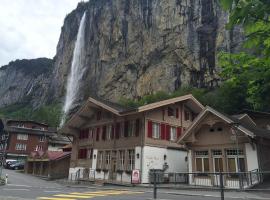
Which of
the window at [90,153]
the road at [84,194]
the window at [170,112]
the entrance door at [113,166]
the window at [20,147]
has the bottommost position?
the road at [84,194]

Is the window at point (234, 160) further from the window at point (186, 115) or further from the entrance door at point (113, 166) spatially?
the entrance door at point (113, 166)

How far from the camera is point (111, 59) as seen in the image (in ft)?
306

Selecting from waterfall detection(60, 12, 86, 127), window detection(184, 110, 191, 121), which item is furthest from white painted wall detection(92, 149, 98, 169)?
waterfall detection(60, 12, 86, 127)

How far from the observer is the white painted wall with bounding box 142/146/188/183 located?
27.6 meters

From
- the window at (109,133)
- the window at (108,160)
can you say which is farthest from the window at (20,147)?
the window at (108,160)

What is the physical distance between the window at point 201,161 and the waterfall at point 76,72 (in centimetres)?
7184

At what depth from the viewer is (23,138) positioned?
6831cm

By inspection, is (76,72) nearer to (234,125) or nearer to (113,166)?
(113,166)

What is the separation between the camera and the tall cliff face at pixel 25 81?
12888 cm

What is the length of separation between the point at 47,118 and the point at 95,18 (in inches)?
1510

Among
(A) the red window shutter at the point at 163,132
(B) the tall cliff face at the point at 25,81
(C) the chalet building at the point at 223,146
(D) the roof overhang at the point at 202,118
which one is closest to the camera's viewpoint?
(D) the roof overhang at the point at 202,118

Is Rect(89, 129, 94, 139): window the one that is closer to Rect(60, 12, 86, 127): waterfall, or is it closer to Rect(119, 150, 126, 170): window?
Rect(119, 150, 126, 170): window

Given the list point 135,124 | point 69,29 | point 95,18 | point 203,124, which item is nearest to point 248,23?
point 203,124

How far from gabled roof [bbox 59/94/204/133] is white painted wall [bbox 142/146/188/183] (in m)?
3.67
